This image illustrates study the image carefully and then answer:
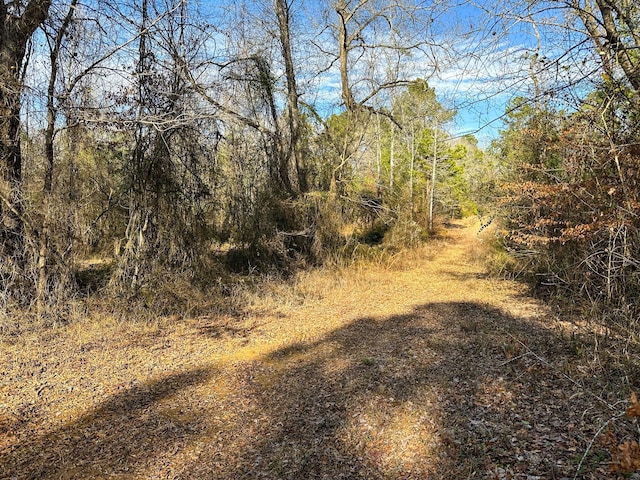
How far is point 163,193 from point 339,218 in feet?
15.2

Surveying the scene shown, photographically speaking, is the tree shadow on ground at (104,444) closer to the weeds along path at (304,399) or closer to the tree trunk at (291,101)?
the weeds along path at (304,399)

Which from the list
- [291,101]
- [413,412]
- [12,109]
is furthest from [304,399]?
[291,101]

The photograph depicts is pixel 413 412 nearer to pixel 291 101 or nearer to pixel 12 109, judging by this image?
pixel 12 109

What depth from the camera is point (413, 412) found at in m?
3.86

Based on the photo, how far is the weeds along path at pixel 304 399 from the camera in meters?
3.19

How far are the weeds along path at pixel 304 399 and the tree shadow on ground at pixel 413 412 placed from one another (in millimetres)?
15

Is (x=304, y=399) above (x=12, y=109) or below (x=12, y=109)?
below

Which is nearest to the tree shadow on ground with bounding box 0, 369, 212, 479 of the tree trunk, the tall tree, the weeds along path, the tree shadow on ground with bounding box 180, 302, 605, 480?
the weeds along path

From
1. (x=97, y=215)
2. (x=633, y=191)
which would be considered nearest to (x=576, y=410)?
(x=633, y=191)

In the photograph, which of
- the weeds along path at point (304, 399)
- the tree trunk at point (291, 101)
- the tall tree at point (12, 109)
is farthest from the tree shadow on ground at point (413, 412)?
the tree trunk at point (291, 101)

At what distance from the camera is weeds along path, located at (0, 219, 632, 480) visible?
3.19 meters

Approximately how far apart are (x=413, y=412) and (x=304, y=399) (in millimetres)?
1113

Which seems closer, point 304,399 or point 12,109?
point 304,399

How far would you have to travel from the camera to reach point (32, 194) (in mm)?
6457
